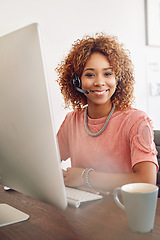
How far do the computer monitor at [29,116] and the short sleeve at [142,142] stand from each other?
54 centimetres

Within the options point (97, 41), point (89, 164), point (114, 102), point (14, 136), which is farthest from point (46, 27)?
point (14, 136)

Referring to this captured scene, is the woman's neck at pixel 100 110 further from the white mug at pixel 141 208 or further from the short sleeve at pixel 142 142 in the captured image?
the white mug at pixel 141 208

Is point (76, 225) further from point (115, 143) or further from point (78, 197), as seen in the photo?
point (115, 143)

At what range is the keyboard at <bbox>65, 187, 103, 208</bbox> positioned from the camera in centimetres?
80

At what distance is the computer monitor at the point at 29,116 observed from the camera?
1.75 ft

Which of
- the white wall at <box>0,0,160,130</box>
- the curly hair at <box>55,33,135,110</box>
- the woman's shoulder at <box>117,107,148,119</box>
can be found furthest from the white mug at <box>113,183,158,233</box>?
the white wall at <box>0,0,160,130</box>

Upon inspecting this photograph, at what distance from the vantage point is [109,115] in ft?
4.25

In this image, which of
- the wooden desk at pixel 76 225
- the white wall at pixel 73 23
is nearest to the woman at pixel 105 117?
the wooden desk at pixel 76 225

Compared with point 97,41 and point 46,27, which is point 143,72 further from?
point 97,41

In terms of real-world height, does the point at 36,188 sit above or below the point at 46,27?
below

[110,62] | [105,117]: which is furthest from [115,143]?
[110,62]

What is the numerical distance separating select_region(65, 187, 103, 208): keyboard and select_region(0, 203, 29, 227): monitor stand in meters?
0.13

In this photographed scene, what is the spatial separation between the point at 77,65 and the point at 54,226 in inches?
32.2

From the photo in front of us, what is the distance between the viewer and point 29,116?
585 mm
